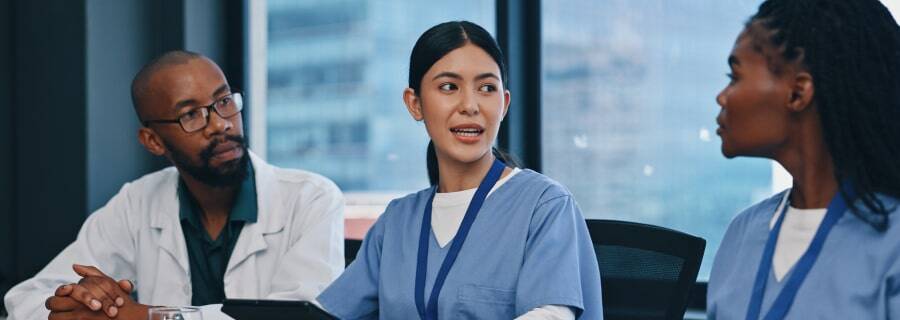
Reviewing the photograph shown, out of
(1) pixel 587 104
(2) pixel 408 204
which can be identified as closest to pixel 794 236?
(2) pixel 408 204

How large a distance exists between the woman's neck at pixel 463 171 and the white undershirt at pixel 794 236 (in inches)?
A: 23.9

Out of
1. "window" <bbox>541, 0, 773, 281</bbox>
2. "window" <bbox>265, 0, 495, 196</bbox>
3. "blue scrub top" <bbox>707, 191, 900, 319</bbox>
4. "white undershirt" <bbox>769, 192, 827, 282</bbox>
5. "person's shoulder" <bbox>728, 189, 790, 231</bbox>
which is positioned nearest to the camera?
"blue scrub top" <bbox>707, 191, 900, 319</bbox>

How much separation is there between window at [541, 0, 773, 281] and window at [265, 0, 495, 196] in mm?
356

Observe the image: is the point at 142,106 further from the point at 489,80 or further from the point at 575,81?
the point at 575,81

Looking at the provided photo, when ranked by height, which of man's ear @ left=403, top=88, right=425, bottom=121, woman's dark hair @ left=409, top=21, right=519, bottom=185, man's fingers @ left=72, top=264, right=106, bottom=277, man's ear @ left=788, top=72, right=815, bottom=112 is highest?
woman's dark hair @ left=409, top=21, right=519, bottom=185

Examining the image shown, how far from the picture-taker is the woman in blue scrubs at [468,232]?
5.42 ft

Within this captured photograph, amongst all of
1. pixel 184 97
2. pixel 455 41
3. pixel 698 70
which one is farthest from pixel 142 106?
pixel 698 70

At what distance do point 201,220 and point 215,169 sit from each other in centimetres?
15

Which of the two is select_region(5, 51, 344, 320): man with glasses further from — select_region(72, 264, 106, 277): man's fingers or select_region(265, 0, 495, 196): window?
select_region(265, 0, 495, 196): window

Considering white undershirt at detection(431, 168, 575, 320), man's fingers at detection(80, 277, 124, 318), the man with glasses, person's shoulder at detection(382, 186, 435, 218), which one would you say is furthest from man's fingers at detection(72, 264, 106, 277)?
white undershirt at detection(431, 168, 575, 320)

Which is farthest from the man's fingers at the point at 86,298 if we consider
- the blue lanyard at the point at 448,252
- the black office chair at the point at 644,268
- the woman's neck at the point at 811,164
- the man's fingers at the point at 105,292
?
the woman's neck at the point at 811,164

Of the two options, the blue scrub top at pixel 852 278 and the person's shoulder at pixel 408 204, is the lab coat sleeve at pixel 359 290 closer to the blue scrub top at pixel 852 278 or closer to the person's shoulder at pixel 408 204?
the person's shoulder at pixel 408 204

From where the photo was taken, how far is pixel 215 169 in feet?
7.70

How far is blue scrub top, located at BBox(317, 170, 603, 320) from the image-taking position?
162 cm
